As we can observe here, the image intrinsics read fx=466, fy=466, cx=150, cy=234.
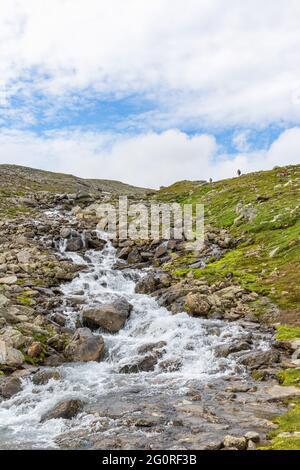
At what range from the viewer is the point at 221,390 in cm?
2114

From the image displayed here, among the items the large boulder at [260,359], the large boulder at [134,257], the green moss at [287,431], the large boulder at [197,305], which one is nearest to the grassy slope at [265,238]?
the large boulder at [197,305]

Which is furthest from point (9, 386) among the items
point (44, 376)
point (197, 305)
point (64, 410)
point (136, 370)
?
point (197, 305)

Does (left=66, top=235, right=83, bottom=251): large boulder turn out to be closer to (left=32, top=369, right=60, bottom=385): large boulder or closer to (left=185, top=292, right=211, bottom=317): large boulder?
(left=185, top=292, right=211, bottom=317): large boulder

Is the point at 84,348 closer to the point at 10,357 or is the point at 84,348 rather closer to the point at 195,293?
the point at 10,357

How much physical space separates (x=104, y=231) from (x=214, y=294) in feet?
82.4

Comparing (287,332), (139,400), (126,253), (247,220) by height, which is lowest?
(139,400)

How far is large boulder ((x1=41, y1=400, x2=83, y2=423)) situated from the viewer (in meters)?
19.2

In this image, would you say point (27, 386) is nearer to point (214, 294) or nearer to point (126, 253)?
point (214, 294)

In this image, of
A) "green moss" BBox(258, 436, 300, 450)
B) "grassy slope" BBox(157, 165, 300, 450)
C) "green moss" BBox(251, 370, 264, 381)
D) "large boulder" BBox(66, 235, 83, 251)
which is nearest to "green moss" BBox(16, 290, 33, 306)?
"grassy slope" BBox(157, 165, 300, 450)

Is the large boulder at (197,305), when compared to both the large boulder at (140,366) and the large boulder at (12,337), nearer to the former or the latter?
the large boulder at (140,366)

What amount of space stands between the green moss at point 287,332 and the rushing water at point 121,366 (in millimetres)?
2138

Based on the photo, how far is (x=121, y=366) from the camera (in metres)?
25.4

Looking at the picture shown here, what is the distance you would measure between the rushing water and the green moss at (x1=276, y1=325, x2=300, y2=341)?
214 centimetres

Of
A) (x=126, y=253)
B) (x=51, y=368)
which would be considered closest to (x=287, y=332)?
(x=51, y=368)
